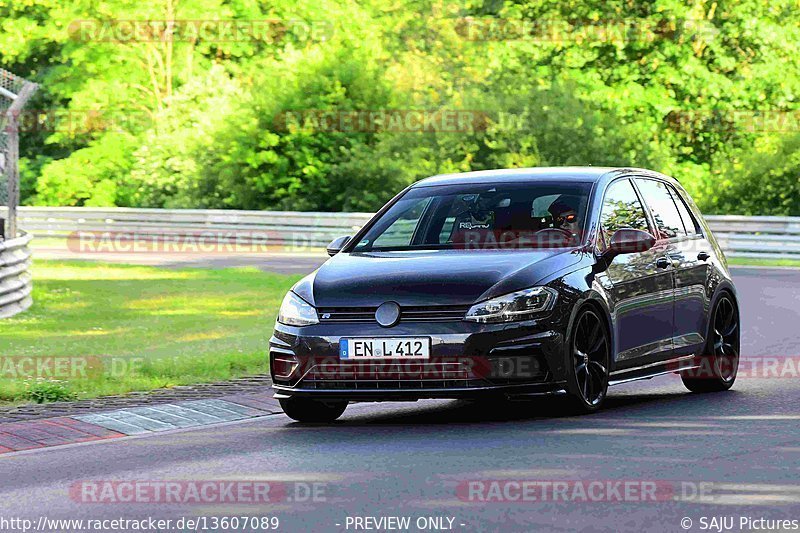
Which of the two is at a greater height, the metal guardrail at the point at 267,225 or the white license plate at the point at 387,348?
the white license plate at the point at 387,348

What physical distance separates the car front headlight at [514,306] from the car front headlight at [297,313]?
959 mm

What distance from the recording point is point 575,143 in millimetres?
43562

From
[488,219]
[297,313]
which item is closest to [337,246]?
[488,219]

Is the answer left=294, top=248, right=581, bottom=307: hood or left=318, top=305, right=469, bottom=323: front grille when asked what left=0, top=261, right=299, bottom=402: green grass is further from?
left=318, top=305, right=469, bottom=323: front grille

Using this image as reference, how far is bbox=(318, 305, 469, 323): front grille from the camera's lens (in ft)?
33.1

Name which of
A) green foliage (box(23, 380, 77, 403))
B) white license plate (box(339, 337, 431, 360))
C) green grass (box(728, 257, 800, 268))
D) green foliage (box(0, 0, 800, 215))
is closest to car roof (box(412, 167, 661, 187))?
white license plate (box(339, 337, 431, 360))

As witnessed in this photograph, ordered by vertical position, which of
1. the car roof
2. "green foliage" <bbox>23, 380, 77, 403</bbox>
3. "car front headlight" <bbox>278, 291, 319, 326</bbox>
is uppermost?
the car roof

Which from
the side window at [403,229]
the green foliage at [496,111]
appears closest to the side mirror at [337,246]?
the side window at [403,229]

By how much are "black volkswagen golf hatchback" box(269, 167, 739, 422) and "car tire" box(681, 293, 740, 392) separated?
0.05ft

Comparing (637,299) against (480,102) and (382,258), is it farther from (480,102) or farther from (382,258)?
(480,102)

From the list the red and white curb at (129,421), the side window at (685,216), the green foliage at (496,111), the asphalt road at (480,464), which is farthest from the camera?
the green foliage at (496,111)

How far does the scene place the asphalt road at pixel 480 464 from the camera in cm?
743

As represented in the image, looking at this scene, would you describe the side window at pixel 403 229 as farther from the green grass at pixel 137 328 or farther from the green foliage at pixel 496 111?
the green foliage at pixel 496 111

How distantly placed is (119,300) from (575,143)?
71.1 ft
